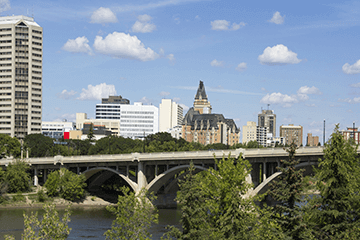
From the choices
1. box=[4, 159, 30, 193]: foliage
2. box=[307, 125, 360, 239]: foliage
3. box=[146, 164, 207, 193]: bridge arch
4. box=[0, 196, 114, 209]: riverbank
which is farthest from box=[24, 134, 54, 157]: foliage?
box=[307, 125, 360, 239]: foliage

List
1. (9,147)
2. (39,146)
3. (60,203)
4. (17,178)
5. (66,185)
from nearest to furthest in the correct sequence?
1. (60,203)
2. (66,185)
3. (17,178)
4. (9,147)
5. (39,146)

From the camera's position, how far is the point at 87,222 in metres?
79.9

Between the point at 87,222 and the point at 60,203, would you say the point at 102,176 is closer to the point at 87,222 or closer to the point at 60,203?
the point at 60,203

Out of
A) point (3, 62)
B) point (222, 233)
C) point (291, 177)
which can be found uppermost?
point (3, 62)

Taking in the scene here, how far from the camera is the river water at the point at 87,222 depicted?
68.8 metres

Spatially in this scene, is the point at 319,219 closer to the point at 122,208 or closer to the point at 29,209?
the point at 122,208

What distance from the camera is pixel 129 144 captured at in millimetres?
167625

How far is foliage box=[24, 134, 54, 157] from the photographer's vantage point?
512 ft

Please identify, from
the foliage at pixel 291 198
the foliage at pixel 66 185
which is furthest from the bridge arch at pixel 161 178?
the foliage at pixel 291 198

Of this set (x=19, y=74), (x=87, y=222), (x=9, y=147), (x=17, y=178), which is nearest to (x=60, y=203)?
(x=17, y=178)

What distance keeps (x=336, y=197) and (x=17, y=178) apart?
261 feet

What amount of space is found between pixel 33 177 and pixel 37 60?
3231 inches

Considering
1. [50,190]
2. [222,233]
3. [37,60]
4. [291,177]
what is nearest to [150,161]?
[50,190]

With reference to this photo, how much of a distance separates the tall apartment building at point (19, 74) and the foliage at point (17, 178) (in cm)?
9025
